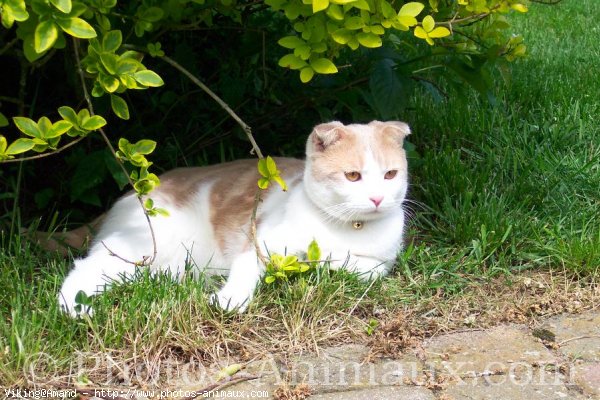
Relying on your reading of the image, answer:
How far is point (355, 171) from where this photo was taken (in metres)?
2.58

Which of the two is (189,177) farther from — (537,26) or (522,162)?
(537,26)

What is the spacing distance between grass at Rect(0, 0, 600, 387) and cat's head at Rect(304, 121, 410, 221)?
26cm

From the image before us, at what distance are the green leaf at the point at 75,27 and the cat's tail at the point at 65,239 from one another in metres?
1.11

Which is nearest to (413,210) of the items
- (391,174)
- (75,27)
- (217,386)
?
(391,174)

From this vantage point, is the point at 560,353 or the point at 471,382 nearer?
the point at 471,382

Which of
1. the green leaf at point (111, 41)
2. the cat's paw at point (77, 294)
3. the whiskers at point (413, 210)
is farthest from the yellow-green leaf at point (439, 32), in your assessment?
the cat's paw at point (77, 294)

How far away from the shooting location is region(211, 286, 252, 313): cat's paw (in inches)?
96.4

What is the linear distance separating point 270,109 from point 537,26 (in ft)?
9.46

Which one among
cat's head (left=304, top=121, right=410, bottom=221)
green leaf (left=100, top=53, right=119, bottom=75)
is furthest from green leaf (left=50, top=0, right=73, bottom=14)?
cat's head (left=304, top=121, right=410, bottom=221)

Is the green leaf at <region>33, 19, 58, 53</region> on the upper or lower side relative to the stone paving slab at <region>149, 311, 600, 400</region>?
upper

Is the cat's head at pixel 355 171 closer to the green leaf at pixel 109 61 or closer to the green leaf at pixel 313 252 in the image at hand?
the green leaf at pixel 313 252

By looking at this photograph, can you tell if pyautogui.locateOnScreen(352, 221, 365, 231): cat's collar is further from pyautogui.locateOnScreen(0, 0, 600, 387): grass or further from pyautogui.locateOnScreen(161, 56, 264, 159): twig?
pyautogui.locateOnScreen(161, 56, 264, 159): twig

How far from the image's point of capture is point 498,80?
4422mm

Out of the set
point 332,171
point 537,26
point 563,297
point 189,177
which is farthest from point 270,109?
point 537,26
